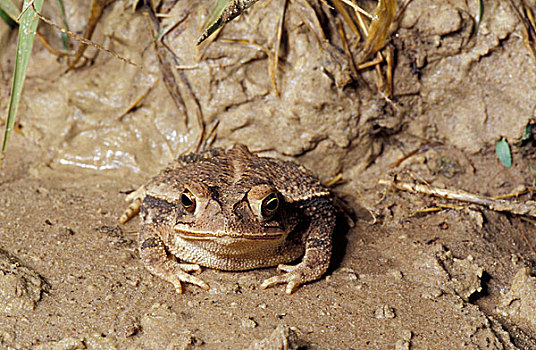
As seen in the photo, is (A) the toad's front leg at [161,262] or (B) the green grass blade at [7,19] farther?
(B) the green grass blade at [7,19]

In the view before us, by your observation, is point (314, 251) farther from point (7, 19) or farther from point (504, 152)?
point (7, 19)

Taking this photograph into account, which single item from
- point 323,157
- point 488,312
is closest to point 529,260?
point 488,312

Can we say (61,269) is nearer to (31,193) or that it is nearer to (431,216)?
(31,193)

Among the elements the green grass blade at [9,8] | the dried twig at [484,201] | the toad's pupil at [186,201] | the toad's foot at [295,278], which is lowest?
the toad's foot at [295,278]

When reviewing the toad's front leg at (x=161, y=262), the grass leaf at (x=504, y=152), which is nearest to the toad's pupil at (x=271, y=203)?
the toad's front leg at (x=161, y=262)

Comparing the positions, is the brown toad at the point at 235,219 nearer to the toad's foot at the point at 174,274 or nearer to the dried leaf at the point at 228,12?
the toad's foot at the point at 174,274

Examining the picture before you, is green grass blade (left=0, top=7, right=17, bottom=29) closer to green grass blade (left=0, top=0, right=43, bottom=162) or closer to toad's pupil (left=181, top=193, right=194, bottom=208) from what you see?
green grass blade (left=0, top=0, right=43, bottom=162)

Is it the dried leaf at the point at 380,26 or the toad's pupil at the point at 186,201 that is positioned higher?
the dried leaf at the point at 380,26

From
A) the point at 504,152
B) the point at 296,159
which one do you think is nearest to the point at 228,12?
the point at 296,159
